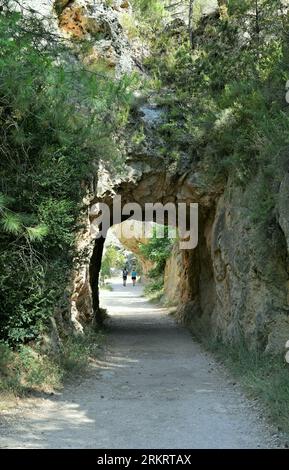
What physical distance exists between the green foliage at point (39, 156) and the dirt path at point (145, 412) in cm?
160

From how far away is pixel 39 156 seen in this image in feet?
24.3

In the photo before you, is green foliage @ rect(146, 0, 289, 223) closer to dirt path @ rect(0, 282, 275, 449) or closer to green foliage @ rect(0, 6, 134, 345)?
green foliage @ rect(0, 6, 134, 345)

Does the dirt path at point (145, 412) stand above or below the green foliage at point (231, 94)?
below

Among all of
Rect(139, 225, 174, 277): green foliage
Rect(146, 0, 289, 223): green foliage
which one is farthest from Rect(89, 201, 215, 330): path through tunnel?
Rect(139, 225, 174, 277): green foliage

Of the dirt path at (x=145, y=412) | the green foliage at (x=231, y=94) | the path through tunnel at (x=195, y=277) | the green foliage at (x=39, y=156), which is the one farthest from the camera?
the path through tunnel at (x=195, y=277)

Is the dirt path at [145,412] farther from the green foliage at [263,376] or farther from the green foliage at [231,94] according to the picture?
the green foliage at [231,94]

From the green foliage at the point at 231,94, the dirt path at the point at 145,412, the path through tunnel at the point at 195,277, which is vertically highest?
the green foliage at the point at 231,94

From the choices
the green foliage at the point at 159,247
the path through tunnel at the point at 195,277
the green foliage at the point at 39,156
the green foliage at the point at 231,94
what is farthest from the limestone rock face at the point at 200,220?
the green foliage at the point at 159,247

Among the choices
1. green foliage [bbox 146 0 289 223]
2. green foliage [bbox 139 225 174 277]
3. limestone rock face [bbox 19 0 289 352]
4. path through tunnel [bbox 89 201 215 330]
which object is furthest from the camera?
green foliage [bbox 139 225 174 277]

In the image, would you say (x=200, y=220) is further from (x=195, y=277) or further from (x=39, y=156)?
(x=39, y=156)

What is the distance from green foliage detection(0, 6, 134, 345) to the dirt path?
1.60 meters

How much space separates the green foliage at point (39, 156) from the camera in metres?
5.67

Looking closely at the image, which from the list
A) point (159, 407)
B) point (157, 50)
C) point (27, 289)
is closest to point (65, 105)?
point (27, 289)

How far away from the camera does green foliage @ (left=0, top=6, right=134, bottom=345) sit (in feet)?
18.6
